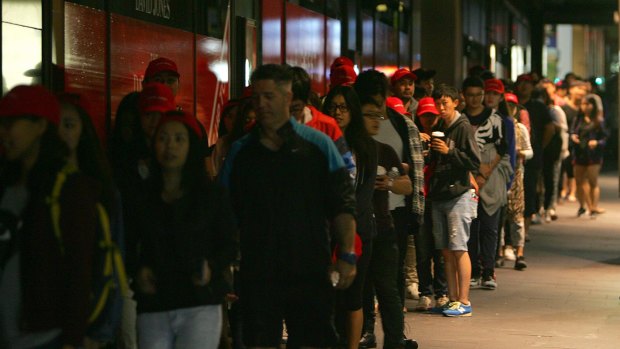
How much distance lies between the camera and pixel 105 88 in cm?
937

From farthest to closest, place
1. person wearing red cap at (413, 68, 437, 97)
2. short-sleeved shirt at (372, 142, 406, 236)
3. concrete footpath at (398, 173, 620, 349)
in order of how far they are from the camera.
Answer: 1. person wearing red cap at (413, 68, 437, 97)
2. concrete footpath at (398, 173, 620, 349)
3. short-sleeved shirt at (372, 142, 406, 236)

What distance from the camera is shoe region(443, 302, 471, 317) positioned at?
11180 mm

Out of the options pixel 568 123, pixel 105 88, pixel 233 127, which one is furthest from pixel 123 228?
pixel 568 123

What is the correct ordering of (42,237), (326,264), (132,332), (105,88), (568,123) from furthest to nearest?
1. (568,123)
2. (105,88)
3. (132,332)
4. (326,264)
5. (42,237)

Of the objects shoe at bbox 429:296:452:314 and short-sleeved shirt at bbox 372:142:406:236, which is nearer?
short-sleeved shirt at bbox 372:142:406:236

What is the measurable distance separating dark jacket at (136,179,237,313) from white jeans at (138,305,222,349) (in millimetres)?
35

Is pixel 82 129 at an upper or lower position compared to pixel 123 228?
upper

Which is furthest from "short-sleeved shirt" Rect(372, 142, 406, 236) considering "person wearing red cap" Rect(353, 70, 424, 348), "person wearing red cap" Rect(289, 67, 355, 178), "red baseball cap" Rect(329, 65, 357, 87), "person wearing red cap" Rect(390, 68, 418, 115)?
"person wearing red cap" Rect(390, 68, 418, 115)

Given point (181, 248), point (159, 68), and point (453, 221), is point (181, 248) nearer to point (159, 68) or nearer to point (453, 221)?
point (159, 68)

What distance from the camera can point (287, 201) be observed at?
6.25m

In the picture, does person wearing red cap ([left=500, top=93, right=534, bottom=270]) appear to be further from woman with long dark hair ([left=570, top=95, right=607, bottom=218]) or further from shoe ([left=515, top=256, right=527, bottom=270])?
woman with long dark hair ([left=570, top=95, right=607, bottom=218])

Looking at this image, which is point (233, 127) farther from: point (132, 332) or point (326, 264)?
point (326, 264)

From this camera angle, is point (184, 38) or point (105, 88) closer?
point (105, 88)

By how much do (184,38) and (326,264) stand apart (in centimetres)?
534
